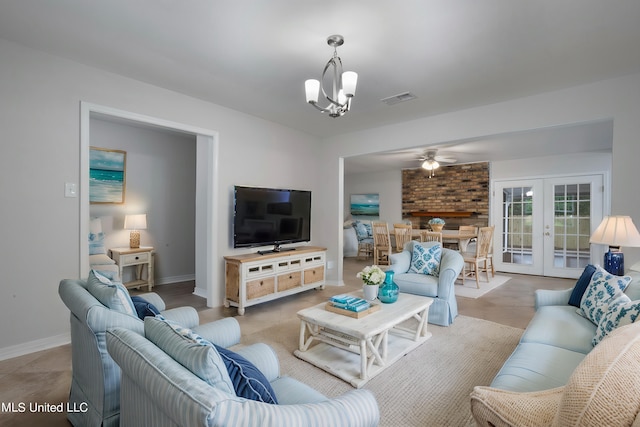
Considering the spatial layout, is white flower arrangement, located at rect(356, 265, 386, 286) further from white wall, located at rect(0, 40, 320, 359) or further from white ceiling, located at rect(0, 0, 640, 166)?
white wall, located at rect(0, 40, 320, 359)

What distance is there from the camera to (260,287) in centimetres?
403

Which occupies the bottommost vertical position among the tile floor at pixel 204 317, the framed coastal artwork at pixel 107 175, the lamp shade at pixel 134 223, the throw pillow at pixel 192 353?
the tile floor at pixel 204 317

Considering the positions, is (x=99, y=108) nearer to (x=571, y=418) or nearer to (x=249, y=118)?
(x=249, y=118)

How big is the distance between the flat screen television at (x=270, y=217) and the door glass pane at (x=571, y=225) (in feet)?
15.9

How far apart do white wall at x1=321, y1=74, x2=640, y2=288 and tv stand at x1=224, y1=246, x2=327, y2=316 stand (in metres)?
1.96

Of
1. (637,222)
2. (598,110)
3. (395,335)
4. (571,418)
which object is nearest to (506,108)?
Result: (598,110)

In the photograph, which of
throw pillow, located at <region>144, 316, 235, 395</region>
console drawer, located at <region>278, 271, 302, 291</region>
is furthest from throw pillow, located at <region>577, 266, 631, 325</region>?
console drawer, located at <region>278, 271, 302, 291</region>

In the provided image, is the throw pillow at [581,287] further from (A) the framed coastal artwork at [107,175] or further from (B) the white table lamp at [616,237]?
(A) the framed coastal artwork at [107,175]

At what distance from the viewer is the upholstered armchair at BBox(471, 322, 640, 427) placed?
80 centimetres

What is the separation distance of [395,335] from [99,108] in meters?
3.56

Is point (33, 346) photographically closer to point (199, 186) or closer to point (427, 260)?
point (199, 186)

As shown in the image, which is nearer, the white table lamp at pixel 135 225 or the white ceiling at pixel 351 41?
the white ceiling at pixel 351 41

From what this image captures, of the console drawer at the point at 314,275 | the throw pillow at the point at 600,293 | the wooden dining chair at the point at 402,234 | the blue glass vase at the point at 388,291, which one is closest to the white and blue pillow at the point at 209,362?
the blue glass vase at the point at 388,291

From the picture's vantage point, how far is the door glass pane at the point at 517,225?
651 cm
